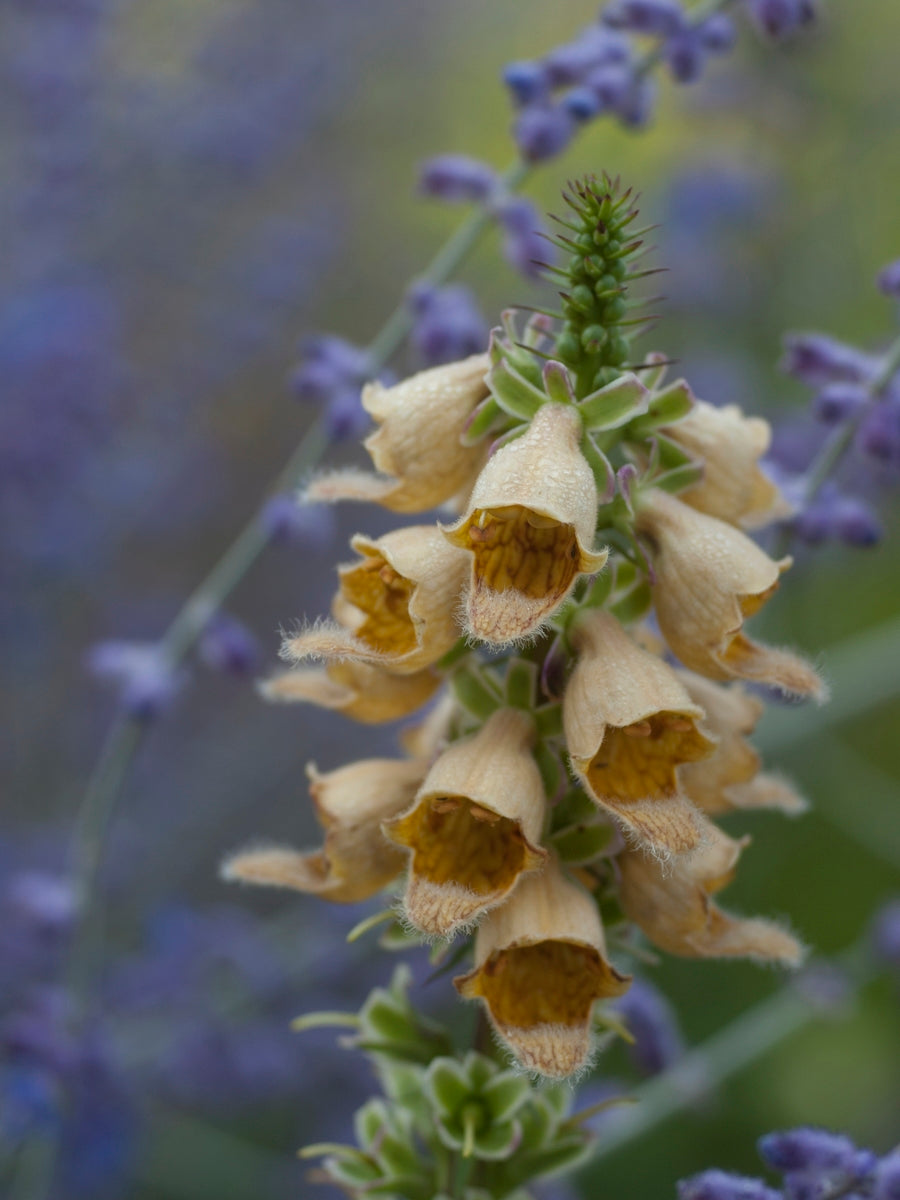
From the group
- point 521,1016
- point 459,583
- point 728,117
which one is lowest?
point 521,1016

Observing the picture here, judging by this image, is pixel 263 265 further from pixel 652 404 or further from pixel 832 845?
pixel 652 404

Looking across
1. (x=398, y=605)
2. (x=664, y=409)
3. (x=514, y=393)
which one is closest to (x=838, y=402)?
(x=664, y=409)

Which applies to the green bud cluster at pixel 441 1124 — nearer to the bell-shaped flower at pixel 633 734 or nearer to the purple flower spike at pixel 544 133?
the bell-shaped flower at pixel 633 734

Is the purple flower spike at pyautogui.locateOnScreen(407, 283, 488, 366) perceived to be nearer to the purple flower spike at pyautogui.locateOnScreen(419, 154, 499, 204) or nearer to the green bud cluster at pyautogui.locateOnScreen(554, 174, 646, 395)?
the purple flower spike at pyautogui.locateOnScreen(419, 154, 499, 204)

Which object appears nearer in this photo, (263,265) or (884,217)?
(263,265)

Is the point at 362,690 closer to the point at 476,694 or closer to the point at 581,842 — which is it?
the point at 476,694

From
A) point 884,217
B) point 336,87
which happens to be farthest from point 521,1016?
point 884,217

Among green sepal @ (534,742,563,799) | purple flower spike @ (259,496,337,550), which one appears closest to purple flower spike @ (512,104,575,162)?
purple flower spike @ (259,496,337,550)
